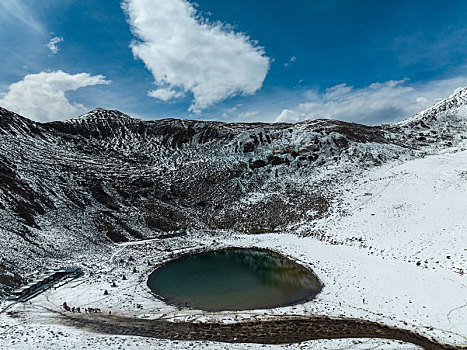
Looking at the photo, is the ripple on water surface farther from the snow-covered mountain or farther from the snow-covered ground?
the snow-covered mountain

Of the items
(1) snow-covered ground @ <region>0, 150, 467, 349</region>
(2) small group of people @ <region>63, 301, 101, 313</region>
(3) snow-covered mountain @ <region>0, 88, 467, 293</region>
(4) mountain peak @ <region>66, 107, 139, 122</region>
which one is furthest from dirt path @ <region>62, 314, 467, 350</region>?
(4) mountain peak @ <region>66, 107, 139, 122</region>

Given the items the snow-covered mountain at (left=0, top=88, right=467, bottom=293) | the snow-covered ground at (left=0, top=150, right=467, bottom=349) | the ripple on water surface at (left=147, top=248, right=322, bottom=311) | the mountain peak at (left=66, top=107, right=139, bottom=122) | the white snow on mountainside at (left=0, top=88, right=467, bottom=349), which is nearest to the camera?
the snow-covered ground at (left=0, top=150, right=467, bottom=349)

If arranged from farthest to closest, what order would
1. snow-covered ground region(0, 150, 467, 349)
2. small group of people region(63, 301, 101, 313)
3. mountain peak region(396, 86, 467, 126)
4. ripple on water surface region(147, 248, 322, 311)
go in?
1. mountain peak region(396, 86, 467, 126)
2. ripple on water surface region(147, 248, 322, 311)
3. small group of people region(63, 301, 101, 313)
4. snow-covered ground region(0, 150, 467, 349)

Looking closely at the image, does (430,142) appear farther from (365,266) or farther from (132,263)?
(132,263)

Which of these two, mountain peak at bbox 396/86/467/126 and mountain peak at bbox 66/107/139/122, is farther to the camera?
mountain peak at bbox 396/86/467/126

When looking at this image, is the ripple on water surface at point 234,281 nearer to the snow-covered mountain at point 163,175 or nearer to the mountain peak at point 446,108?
the snow-covered mountain at point 163,175

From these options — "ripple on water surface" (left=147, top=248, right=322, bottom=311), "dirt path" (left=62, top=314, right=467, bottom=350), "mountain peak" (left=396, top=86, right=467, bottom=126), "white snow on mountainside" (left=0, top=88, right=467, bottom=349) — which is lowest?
"dirt path" (left=62, top=314, right=467, bottom=350)

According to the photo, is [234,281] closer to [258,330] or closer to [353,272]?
[258,330]
